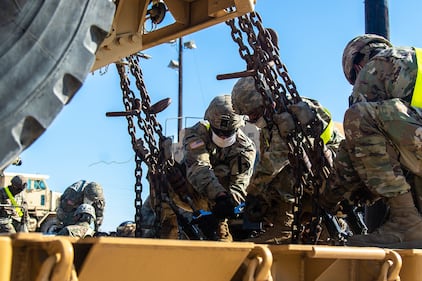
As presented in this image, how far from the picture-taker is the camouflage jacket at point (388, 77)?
3723mm

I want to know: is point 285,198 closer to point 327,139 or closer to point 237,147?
point 327,139

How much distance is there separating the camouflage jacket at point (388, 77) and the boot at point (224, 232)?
188 cm

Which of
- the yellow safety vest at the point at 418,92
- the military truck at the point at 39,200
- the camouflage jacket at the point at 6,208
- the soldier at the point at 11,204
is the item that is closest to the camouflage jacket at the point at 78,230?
the soldier at the point at 11,204

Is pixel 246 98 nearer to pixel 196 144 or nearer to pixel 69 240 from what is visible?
pixel 196 144

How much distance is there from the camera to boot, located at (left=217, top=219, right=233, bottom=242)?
5391mm

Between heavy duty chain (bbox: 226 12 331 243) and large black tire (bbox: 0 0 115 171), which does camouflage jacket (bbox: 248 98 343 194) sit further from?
large black tire (bbox: 0 0 115 171)

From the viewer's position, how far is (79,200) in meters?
13.1

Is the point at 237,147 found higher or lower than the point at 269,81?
lower

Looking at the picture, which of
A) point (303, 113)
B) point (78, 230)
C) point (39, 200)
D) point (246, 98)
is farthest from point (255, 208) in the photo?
point (39, 200)

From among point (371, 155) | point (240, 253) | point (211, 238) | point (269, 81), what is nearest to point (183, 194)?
point (211, 238)

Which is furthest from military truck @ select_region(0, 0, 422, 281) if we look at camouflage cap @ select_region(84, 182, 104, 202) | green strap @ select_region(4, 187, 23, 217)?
green strap @ select_region(4, 187, 23, 217)

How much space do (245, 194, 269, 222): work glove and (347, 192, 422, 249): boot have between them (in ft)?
6.32

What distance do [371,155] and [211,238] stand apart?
6.51ft

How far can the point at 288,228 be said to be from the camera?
18.0 ft
